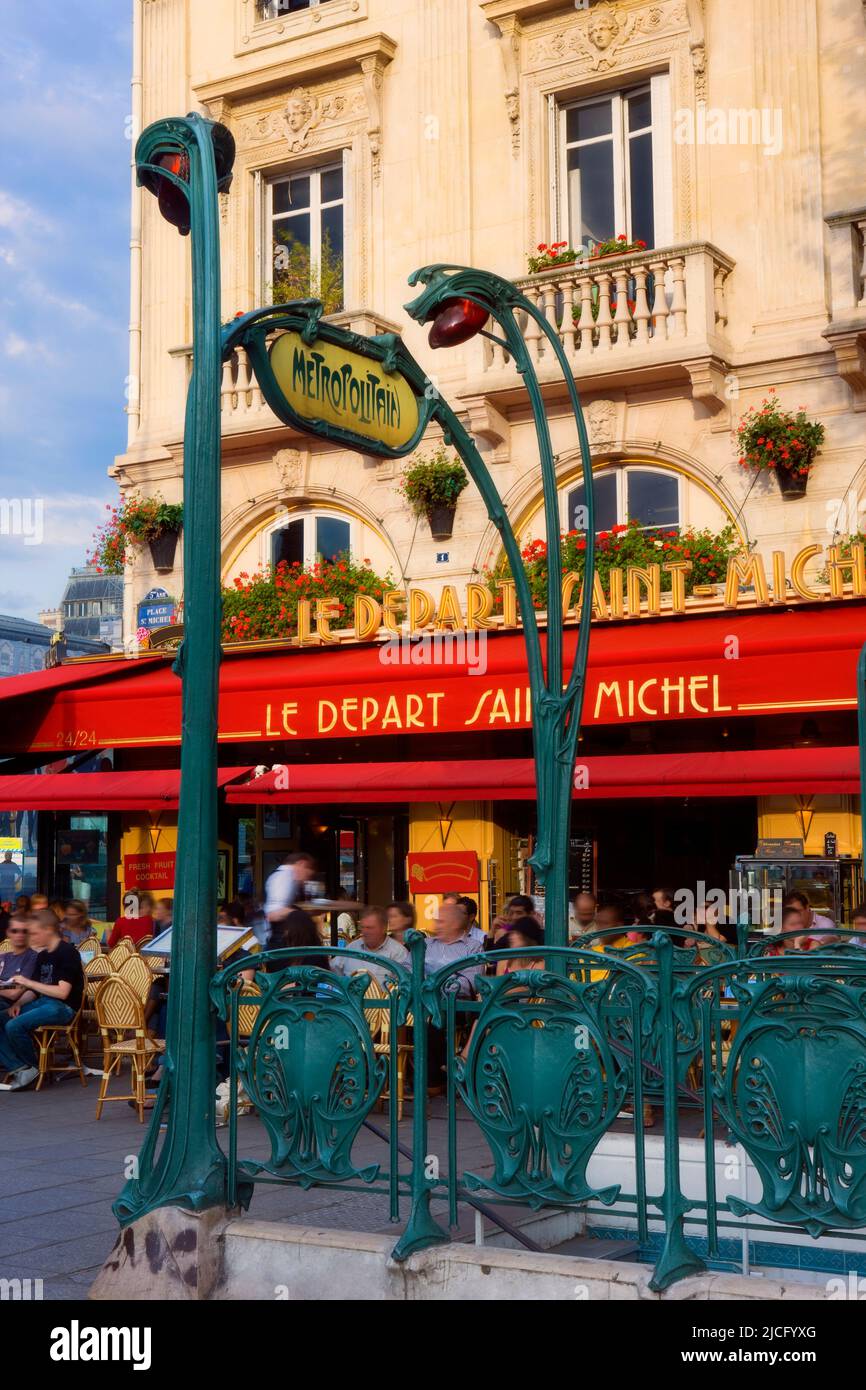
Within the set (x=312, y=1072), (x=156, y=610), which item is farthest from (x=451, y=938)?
(x=156, y=610)

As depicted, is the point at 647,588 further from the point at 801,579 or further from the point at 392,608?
the point at 392,608

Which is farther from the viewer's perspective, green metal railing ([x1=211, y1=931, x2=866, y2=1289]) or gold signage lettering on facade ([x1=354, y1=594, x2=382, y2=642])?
gold signage lettering on facade ([x1=354, y1=594, x2=382, y2=642])

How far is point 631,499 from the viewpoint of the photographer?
51.5ft

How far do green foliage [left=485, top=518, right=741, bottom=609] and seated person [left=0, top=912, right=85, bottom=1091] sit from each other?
533 centimetres

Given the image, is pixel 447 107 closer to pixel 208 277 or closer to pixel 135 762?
pixel 135 762

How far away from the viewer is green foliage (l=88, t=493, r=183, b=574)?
18719mm

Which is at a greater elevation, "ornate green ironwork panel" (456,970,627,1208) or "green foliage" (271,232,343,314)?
"green foliage" (271,232,343,314)

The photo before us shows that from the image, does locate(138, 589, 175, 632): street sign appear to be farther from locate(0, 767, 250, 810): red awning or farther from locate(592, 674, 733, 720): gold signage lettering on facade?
locate(592, 674, 733, 720): gold signage lettering on facade

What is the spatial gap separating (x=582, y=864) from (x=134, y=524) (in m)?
7.35

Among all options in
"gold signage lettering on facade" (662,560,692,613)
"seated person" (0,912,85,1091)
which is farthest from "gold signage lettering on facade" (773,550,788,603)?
"seated person" (0,912,85,1091)
